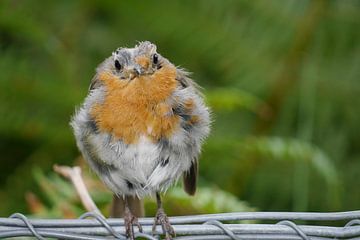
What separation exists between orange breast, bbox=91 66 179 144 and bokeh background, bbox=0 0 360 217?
120cm

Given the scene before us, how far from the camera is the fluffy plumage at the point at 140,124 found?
3.15m

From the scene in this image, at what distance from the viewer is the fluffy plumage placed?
10.3ft

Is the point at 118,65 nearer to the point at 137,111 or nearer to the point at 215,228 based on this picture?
the point at 137,111

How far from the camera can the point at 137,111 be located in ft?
10.3

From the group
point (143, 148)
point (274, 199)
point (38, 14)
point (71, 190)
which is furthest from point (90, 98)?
point (38, 14)

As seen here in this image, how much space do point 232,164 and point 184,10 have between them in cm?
125

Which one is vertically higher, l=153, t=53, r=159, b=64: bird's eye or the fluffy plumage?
l=153, t=53, r=159, b=64: bird's eye

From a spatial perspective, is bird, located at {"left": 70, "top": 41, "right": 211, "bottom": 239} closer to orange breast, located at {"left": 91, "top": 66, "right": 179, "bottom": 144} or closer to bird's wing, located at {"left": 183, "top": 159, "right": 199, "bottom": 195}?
orange breast, located at {"left": 91, "top": 66, "right": 179, "bottom": 144}

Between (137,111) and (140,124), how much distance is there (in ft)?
0.18

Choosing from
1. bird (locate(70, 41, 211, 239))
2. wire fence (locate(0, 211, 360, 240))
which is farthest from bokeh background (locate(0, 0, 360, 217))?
wire fence (locate(0, 211, 360, 240))

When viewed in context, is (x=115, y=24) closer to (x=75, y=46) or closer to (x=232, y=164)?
(x=75, y=46)

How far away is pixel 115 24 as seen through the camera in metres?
5.75

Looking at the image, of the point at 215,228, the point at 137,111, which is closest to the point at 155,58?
the point at 137,111

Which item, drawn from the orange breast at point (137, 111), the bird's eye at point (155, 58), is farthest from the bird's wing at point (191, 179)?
the bird's eye at point (155, 58)
